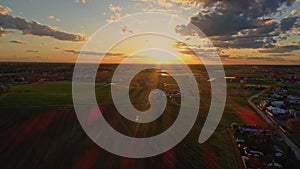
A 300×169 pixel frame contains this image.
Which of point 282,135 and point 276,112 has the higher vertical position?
point 276,112

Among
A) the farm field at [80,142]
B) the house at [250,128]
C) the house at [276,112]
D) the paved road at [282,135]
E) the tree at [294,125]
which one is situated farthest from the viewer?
the house at [276,112]

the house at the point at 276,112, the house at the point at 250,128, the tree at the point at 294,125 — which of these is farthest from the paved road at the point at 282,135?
the house at the point at 250,128

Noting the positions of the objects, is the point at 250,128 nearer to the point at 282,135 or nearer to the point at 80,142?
the point at 282,135

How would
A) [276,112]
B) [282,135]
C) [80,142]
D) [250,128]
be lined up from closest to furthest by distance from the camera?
[80,142] < [282,135] < [250,128] < [276,112]

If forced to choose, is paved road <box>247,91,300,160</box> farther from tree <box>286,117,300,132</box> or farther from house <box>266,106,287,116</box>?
tree <box>286,117,300,132</box>

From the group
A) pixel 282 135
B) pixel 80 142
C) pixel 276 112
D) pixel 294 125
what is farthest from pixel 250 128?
pixel 80 142

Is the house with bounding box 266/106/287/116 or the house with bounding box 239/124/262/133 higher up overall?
the house with bounding box 266/106/287/116

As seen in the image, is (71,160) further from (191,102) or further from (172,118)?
(191,102)

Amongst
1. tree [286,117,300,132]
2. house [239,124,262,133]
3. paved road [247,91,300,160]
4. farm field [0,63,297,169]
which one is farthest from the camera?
tree [286,117,300,132]

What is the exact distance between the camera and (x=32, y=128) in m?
20.5

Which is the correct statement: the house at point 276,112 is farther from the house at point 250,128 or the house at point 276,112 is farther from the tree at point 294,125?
the house at point 250,128

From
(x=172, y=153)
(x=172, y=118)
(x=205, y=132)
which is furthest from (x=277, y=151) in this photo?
(x=172, y=118)

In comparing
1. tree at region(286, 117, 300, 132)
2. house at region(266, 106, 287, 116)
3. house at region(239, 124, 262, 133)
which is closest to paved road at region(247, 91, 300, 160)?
house at region(266, 106, 287, 116)

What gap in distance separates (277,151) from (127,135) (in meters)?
9.81
